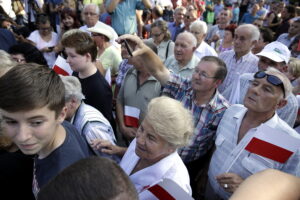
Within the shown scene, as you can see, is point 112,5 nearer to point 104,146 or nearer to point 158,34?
point 158,34

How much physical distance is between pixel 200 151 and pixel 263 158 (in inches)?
29.8

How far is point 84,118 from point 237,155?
44.8 inches

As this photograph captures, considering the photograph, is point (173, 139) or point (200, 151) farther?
point (200, 151)

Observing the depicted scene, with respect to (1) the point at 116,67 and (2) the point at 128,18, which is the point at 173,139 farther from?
(2) the point at 128,18

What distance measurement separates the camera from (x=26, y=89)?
1.28 metres

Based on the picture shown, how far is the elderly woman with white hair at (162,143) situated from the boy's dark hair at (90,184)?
88 cm

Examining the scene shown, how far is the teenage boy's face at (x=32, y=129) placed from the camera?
4.25 feet

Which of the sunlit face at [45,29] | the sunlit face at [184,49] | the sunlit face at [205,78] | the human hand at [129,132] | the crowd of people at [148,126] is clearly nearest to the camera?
the crowd of people at [148,126]

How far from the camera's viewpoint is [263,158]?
1.92m

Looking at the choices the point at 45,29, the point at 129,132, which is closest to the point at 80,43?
the point at 129,132

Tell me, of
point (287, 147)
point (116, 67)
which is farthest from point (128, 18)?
point (287, 147)

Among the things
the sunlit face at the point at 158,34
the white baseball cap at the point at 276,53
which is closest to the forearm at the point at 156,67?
the white baseball cap at the point at 276,53

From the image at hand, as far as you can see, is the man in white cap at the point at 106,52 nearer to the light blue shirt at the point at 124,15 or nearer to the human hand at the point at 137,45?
the human hand at the point at 137,45

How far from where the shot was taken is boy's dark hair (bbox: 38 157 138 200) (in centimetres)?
72
